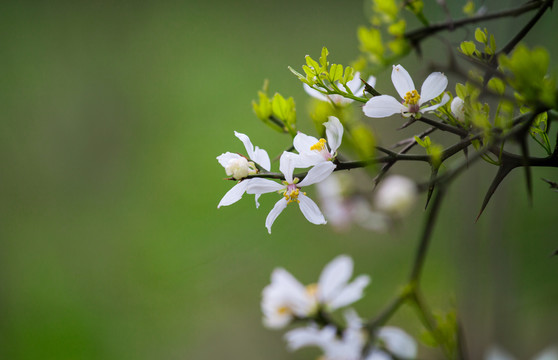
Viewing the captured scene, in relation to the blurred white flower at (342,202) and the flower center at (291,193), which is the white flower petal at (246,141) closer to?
the flower center at (291,193)

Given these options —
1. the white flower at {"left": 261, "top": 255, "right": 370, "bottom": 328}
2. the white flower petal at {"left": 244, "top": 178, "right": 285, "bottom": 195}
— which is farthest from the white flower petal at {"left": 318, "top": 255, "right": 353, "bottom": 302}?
the white flower petal at {"left": 244, "top": 178, "right": 285, "bottom": 195}

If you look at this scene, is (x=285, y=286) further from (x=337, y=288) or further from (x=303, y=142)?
(x=303, y=142)

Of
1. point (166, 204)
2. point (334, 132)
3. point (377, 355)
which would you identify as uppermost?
point (166, 204)

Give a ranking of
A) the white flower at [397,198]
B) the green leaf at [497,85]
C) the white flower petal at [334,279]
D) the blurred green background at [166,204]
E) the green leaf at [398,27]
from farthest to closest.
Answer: the blurred green background at [166,204] → the white flower at [397,198] → the white flower petal at [334,279] → the green leaf at [398,27] → the green leaf at [497,85]

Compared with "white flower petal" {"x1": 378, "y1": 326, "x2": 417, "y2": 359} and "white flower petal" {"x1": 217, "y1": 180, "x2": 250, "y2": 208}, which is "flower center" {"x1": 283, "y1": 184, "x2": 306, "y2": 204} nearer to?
"white flower petal" {"x1": 217, "y1": 180, "x2": 250, "y2": 208}

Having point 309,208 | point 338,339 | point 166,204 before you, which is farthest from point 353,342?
point 166,204

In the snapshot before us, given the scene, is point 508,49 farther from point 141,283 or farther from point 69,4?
point 69,4

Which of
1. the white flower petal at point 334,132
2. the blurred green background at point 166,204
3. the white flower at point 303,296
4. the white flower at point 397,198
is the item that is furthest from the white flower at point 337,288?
the blurred green background at point 166,204
